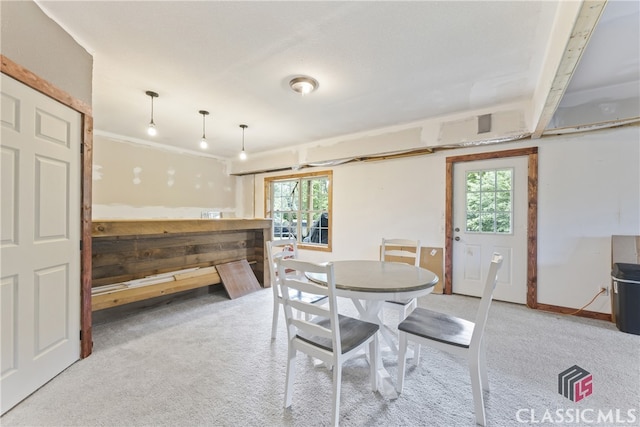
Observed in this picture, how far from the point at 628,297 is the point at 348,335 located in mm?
3019

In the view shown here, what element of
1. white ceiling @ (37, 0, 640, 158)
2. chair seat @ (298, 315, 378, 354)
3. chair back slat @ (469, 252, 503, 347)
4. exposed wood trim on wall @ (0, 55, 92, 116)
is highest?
white ceiling @ (37, 0, 640, 158)

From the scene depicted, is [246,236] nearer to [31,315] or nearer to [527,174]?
[31,315]

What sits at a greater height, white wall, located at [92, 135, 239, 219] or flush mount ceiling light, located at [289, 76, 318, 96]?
flush mount ceiling light, located at [289, 76, 318, 96]

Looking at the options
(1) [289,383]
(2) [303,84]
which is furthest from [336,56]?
(1) [289,383]

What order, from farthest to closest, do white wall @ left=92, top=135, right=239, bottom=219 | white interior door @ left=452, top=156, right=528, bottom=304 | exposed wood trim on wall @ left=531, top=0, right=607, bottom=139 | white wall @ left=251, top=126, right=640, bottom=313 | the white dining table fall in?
white wall @ left=92, top=135, right=239, bottom=219 < white interior door @ left=452, top=156, right=528, bottom=304 < white wall @ left=251, top=126, right=640, bottom=313 < the white dining table < exposed wood trim on wall @ left=531, top=0, right=607, bottom=139

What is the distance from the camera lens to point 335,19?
1875 millimetres

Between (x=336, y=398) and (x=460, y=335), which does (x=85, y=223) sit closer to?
(x=336, y=398)

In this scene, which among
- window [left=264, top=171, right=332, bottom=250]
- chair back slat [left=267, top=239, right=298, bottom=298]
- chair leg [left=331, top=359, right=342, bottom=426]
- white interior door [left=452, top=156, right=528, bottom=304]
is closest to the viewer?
chair leg [left=331, top=359, right=342, bottom=426]

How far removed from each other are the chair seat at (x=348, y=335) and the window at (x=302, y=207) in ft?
11.2

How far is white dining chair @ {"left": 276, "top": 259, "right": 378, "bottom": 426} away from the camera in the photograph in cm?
145

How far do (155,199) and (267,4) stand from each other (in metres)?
4.55

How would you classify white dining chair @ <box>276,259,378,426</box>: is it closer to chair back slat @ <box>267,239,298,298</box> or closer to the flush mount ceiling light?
chair back slat @ <box>267,239,298,298</box>

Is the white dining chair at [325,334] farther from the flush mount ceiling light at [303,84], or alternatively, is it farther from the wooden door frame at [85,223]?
the flush mount ceiling light at [303,84]

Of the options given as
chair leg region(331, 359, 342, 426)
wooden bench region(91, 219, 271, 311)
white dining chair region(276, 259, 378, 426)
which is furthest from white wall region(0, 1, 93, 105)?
chair leg region(331, 359, 342, 426)
